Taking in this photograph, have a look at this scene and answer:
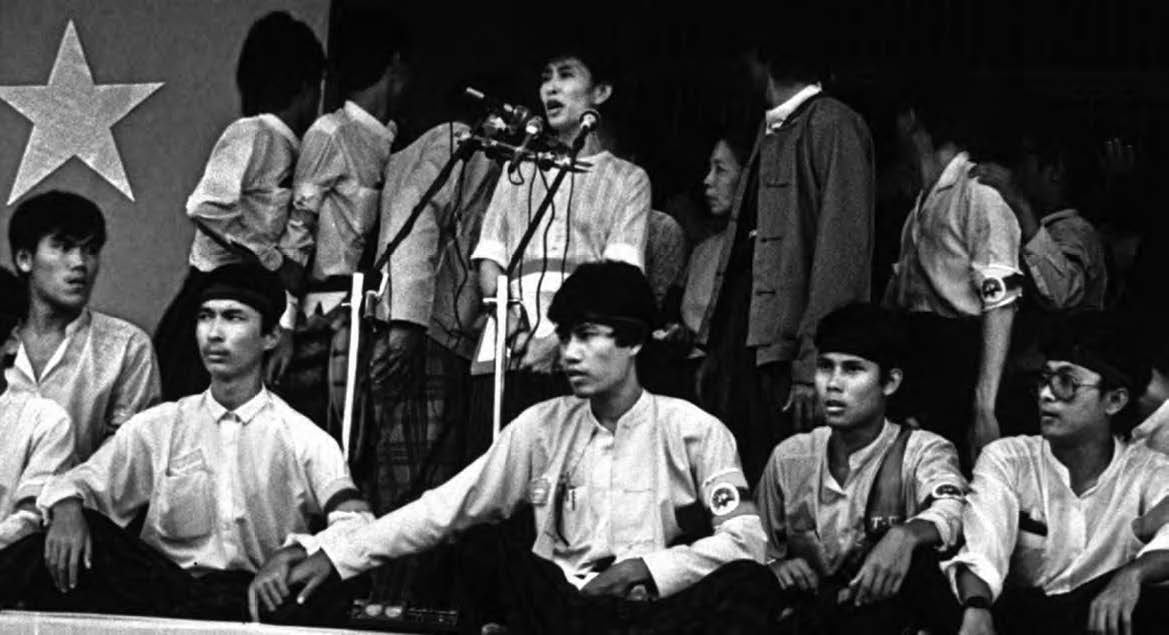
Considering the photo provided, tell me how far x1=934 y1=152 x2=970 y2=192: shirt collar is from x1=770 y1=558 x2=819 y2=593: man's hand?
137 cm

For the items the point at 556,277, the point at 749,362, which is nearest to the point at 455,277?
the point at 556,277

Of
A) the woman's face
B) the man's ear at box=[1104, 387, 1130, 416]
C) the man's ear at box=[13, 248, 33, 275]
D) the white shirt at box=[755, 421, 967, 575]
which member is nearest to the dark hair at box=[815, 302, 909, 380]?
the white shirt at box=[755, 421, 967, 575]

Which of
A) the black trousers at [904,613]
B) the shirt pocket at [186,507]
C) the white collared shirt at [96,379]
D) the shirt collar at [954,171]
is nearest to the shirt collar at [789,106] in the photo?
the shirt collar at [954,171]

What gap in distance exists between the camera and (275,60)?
8664 millimetres

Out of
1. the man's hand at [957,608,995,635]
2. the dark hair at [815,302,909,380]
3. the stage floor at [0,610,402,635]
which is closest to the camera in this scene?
the man's hand at [957,608,995,635]

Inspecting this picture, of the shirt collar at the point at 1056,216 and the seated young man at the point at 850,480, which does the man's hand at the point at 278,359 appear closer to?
the seated young man at the point at 850,480

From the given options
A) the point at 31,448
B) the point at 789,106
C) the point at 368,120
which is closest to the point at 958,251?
the point at 789,106

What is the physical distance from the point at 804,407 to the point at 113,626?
206 centimetres

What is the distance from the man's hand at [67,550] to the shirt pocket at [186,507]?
33 cm

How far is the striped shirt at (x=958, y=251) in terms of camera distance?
739 cm

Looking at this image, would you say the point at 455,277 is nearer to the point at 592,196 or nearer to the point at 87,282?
the point at 592,196

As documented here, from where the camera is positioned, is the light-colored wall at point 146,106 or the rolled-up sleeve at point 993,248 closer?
the rolled-up sleeve at point 993,248

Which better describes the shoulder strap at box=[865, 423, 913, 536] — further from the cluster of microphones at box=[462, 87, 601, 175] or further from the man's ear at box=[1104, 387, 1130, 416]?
the cluster of microphones at box=[462, 87, 601, 175]

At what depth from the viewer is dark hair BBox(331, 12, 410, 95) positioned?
8.38m
